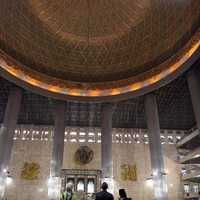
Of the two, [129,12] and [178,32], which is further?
[129,12]

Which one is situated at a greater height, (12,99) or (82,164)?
(12,99)

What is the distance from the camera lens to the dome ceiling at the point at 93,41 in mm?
23703

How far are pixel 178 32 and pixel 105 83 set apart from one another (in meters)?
10.9

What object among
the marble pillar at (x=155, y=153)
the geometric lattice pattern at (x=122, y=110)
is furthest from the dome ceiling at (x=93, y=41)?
the marble pillar at (x=155, y=153)

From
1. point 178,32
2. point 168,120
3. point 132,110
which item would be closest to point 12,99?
point 132,110

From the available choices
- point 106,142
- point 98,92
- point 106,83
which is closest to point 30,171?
point 106,142

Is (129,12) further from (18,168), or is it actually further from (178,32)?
(18,168)

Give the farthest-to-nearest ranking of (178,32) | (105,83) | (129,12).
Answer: (105,83) < (129,12) < (178,32)

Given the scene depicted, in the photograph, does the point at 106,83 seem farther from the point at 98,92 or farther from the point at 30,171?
the point at 30,171

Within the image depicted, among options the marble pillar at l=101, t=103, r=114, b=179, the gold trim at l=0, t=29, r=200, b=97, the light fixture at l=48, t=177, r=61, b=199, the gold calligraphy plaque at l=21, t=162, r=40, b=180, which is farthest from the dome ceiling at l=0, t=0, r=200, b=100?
the gold calligraphy plaque at l=21, t=162, r=40, b=180

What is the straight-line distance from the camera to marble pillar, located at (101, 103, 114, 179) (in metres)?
27.1

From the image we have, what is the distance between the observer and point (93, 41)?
28.0 meters

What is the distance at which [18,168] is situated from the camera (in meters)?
33.0

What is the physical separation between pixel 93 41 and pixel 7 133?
572 inches
